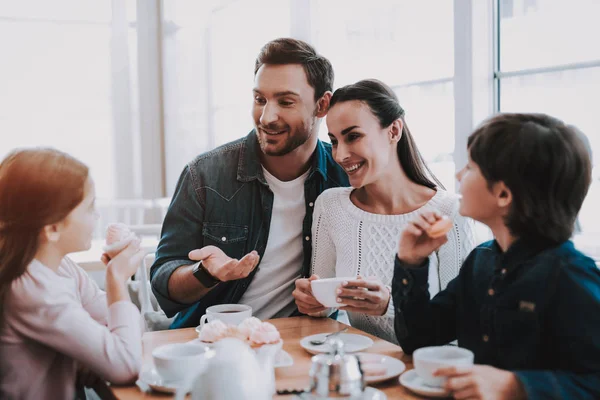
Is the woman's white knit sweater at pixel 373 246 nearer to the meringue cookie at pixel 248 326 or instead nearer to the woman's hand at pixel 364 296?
the woman's hand at pixel 364 296

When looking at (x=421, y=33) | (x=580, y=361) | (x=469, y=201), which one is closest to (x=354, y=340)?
(x=469, y=201)

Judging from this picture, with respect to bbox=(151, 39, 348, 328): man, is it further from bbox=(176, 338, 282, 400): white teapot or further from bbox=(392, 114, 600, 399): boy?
bbox=(176, 338, 282, 400): white teapot

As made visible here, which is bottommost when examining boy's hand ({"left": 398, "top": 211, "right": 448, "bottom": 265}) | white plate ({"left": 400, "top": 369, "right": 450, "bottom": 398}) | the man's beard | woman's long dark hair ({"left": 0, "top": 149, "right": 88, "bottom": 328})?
white plate ({"left": 400, "top": 369, "right": 450, "bottom": 398})

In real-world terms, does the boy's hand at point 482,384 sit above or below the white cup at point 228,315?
above

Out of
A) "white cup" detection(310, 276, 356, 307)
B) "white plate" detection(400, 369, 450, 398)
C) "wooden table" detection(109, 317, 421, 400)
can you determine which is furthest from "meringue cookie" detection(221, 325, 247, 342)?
"white plate" detection(400, 369, 450, 398)

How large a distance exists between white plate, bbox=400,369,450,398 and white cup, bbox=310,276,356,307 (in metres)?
0.32

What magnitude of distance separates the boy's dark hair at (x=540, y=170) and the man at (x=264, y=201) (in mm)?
981

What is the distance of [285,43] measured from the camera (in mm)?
2195

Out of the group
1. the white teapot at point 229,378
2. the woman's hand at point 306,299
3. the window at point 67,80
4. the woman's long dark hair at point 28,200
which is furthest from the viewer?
the window at point 67,80

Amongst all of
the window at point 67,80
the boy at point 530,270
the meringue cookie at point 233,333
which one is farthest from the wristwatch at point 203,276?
the window at point 67,80

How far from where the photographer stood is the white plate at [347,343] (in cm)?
145

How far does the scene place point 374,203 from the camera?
1.99 metres

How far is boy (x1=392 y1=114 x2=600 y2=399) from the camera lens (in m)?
1.08

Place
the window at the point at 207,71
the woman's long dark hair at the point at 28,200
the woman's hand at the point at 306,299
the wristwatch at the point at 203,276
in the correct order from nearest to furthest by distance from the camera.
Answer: the woman's long dark hair at the point at 28,200 → the woman's hand at the point at 306,299 → the wristwatch at the point at 203,276 → the window at the point at 207,71
